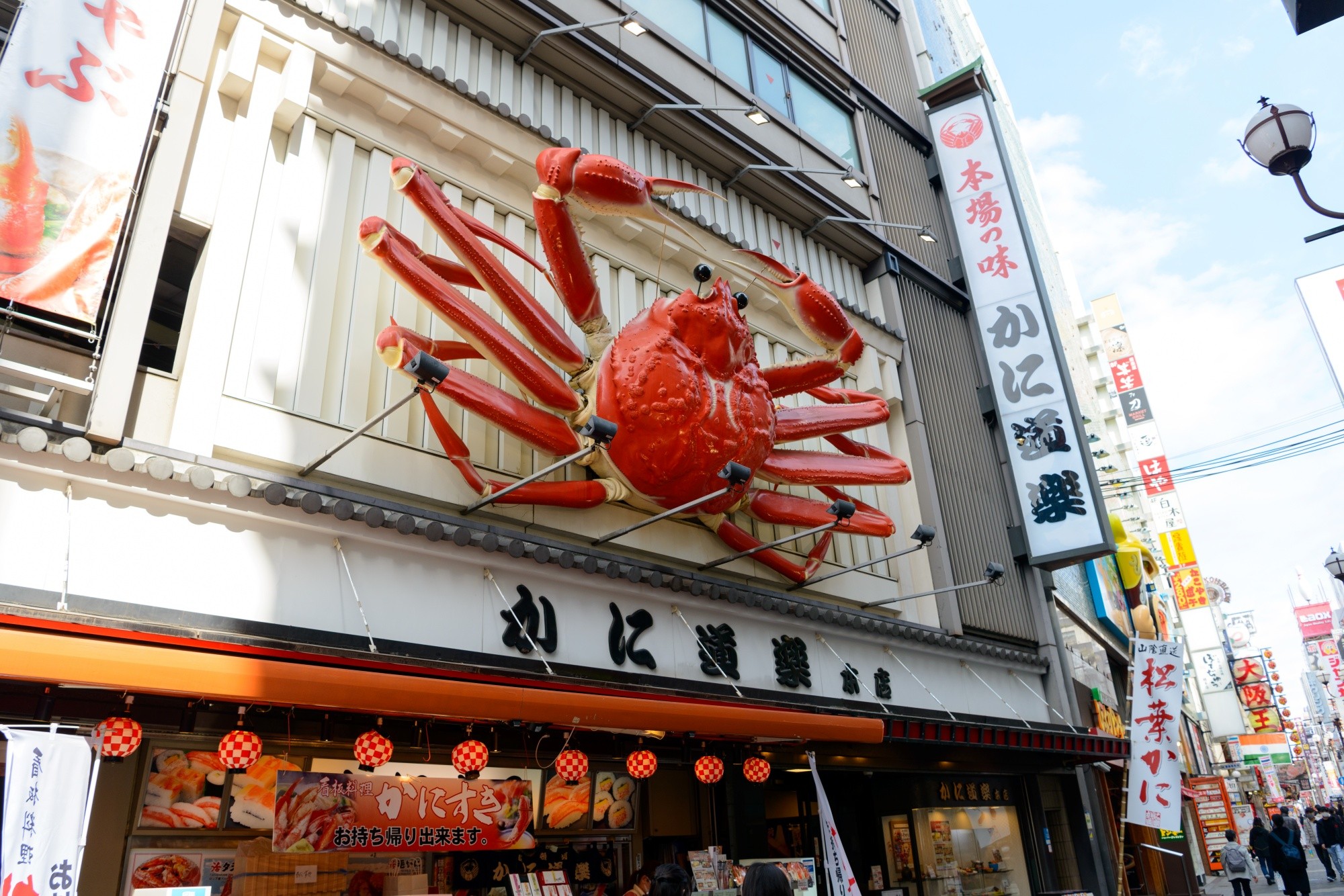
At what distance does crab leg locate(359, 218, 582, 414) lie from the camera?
5914 millimetres

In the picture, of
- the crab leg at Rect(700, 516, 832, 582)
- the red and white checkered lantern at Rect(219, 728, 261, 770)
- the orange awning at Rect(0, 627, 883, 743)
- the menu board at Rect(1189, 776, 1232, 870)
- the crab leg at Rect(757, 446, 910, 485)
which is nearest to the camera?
the orange awning at Rect(0, 627, 883, 743)

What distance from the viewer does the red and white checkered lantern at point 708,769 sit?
710 cm

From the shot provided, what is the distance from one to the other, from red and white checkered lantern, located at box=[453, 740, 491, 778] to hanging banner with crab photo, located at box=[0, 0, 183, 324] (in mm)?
3333

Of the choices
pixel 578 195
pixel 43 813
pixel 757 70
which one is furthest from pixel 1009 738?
pixel 757 70

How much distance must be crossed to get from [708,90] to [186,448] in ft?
26.3

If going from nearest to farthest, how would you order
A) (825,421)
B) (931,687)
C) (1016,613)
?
(825,421)
(931,687)
(1016,613)

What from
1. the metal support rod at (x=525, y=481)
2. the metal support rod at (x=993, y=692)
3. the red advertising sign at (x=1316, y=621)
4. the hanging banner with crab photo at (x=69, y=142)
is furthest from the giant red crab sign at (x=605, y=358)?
the red advertising sign at (x=1316, y=621)

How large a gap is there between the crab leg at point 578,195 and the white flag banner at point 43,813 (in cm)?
452

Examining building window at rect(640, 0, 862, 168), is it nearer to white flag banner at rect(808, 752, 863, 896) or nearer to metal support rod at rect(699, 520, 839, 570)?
metal support rod at rect(699, 520, 839, 570)

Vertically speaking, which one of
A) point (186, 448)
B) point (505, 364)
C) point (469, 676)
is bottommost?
point (469, 676)

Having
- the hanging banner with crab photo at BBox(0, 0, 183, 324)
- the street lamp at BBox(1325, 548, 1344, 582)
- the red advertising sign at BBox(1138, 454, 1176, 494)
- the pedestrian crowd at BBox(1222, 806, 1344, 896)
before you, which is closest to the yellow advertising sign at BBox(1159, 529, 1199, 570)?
the red advertising sign at BBox(1138, 454, 1176, 494)

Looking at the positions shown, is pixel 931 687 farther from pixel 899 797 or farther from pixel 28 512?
pixel 28 512

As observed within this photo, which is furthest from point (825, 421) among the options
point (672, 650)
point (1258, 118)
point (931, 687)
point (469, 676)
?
point (469, 676)

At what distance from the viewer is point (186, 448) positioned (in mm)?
5371
